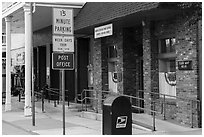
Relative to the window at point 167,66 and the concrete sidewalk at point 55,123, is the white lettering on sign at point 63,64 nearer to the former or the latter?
the concrete sidewalk at point 55,123

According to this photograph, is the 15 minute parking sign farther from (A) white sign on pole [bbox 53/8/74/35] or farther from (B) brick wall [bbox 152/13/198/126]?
(B) brick wall [bbox 152/13/198/126]

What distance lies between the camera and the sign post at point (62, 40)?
10.1 meters

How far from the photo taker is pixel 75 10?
1716 centimetres

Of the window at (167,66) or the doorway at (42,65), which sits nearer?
the window at (167,66)

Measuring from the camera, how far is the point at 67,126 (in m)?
13.1

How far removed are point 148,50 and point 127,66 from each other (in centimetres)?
185

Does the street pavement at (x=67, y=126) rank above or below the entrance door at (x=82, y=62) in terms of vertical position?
below

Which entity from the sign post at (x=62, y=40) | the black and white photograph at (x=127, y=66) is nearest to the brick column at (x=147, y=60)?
the black and white photograph at (x=127, y=66)

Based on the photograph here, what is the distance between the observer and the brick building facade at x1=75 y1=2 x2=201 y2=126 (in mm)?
11688

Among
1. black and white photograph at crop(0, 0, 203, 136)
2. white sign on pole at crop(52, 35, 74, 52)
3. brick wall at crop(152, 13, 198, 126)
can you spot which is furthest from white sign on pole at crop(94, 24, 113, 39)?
white sign on pole at crop(52, 35, 74, 52)

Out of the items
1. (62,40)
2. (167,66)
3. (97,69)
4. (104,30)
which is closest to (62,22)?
(62,40)

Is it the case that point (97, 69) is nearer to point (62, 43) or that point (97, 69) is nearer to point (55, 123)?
point (55, 123)

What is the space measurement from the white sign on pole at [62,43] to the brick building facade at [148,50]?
2.64m

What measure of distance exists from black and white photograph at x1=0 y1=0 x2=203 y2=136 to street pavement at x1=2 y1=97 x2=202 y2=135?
3 centimetres
